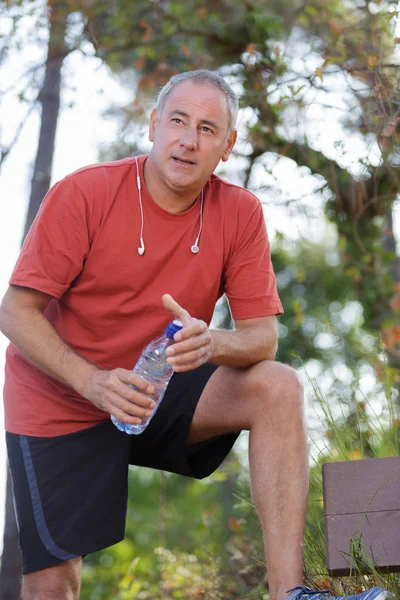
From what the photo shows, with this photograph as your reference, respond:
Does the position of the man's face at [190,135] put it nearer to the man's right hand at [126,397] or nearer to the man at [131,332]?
the man at [131,332]

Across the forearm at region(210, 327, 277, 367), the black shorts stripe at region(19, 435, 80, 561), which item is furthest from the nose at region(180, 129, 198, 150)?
the black shorts stripe at region(19, 435, 80, 561)

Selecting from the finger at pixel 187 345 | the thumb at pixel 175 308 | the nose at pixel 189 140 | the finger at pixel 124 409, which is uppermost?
the nose at pixel 189 140

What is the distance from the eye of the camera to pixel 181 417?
2.90 m

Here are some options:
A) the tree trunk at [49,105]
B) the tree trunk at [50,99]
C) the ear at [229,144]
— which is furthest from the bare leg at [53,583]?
the tree trunk at [50,99]

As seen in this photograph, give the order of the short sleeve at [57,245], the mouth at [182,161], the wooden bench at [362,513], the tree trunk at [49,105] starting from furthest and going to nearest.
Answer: the tree trunk at [49,105] < the mouth at [182,161] < the short sleeve at [57,245] < the wooden bench at [362,513]

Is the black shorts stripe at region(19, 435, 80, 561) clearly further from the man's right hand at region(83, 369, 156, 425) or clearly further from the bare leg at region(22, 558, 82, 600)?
the man's right hand at region(83, 369, 156, 425)

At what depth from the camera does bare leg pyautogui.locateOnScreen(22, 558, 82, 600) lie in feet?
9.13

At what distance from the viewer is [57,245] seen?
2.78m

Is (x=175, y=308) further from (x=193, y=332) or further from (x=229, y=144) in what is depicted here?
(x=229, y=144)

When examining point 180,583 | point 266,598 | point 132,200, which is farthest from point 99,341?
point 180,583

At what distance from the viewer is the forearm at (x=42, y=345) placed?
8.67ft

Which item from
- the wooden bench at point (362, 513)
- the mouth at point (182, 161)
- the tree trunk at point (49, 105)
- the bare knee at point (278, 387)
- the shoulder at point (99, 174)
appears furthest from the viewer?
the tree trunk at point (49, 105)

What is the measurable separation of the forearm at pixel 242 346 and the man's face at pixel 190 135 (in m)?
0.61

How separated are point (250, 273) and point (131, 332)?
0.50 m
